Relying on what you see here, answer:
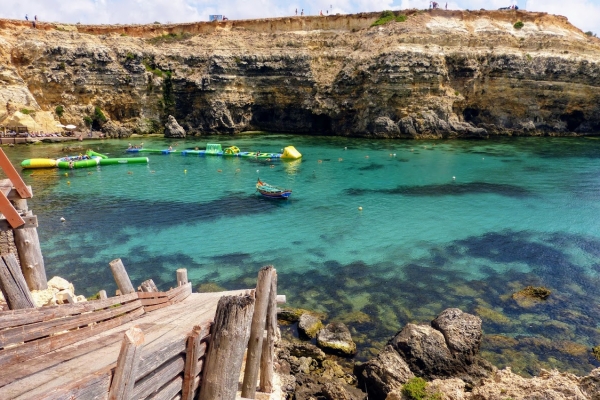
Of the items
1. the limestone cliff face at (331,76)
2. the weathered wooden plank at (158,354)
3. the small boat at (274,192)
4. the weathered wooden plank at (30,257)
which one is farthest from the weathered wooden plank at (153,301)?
the limestone cliff face at (331,76)

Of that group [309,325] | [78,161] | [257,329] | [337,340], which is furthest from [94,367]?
[78,161]

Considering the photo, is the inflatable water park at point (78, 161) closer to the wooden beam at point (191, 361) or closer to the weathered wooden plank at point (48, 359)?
the weathered wooden plank at point (48, 359)

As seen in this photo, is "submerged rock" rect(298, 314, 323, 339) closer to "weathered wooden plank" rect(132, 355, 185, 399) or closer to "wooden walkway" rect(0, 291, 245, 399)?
"wooden walkway" rect(0, 291, 245, 399)

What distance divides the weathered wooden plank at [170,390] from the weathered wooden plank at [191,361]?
9 centimetres

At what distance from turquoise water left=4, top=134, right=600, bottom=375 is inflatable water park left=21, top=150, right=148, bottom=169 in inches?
55.8

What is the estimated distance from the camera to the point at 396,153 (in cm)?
5453

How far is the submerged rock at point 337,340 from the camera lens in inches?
576

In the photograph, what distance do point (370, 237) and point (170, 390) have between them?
845 inches

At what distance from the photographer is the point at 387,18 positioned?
7219 cm

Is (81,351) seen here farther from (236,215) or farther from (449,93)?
(449,93)

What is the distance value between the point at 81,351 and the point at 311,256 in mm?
17981

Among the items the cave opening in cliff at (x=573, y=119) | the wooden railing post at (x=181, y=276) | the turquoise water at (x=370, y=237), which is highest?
the wooden railing post at (x=181, y=276)

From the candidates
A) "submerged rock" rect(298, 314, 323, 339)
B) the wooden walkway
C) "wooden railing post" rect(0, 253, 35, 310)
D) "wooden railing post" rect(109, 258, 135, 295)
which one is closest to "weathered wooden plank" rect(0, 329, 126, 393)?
the wooden walkway

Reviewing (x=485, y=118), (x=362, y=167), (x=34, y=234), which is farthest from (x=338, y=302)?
(x=485, y=118)
